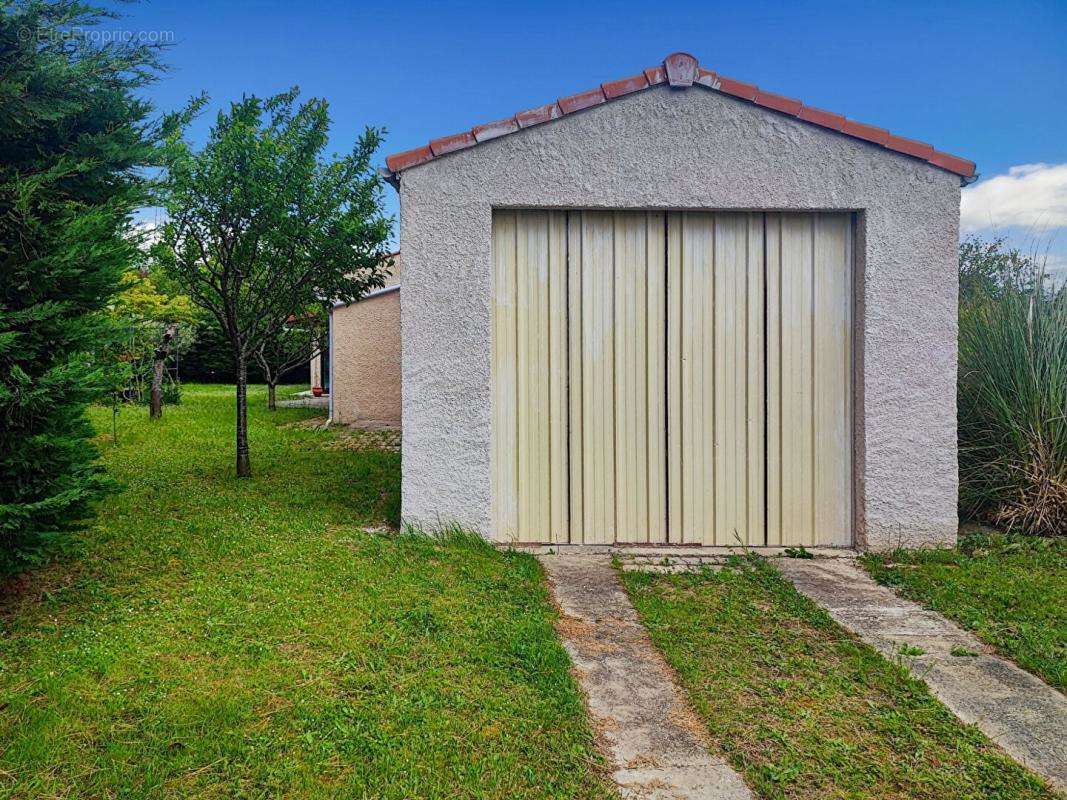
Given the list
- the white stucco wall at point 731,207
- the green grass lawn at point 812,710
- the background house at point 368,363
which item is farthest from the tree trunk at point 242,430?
the background house at point 368,363

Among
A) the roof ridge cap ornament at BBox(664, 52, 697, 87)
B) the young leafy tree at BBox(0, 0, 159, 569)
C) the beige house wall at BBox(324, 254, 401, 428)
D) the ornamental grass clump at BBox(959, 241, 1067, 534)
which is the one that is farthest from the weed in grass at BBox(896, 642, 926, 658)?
the beige house wall at BBox(324, 254, 401, 428)

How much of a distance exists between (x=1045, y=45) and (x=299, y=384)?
27711 millimetres

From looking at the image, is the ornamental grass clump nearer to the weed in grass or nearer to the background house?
the weed in grass

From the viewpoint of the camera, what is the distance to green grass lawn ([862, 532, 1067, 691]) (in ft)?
12.2

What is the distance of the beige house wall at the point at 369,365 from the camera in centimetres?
1438

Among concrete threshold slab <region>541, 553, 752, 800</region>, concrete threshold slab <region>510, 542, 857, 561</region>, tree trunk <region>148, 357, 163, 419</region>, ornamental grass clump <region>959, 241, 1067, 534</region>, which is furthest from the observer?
tree trunk <region>148, 357, 163, 419</region>

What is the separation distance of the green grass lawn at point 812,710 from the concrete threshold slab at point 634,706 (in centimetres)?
9

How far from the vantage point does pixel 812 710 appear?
303cm

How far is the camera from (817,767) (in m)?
2.61

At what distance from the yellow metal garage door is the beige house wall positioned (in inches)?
353

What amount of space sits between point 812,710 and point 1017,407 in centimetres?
449

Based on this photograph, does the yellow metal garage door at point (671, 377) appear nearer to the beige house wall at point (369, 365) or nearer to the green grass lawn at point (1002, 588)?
the green grass lawn at point (1002, 588)

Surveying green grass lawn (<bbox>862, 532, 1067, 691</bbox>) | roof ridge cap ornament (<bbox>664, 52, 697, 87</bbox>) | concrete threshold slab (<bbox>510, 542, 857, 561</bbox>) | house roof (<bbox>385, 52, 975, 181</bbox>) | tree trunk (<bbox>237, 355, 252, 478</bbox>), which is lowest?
green grass lawn (<bbox>862, 532, 1067, 691</bbox>)

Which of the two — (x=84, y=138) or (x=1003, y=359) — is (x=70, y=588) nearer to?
(x=84, y=138)
